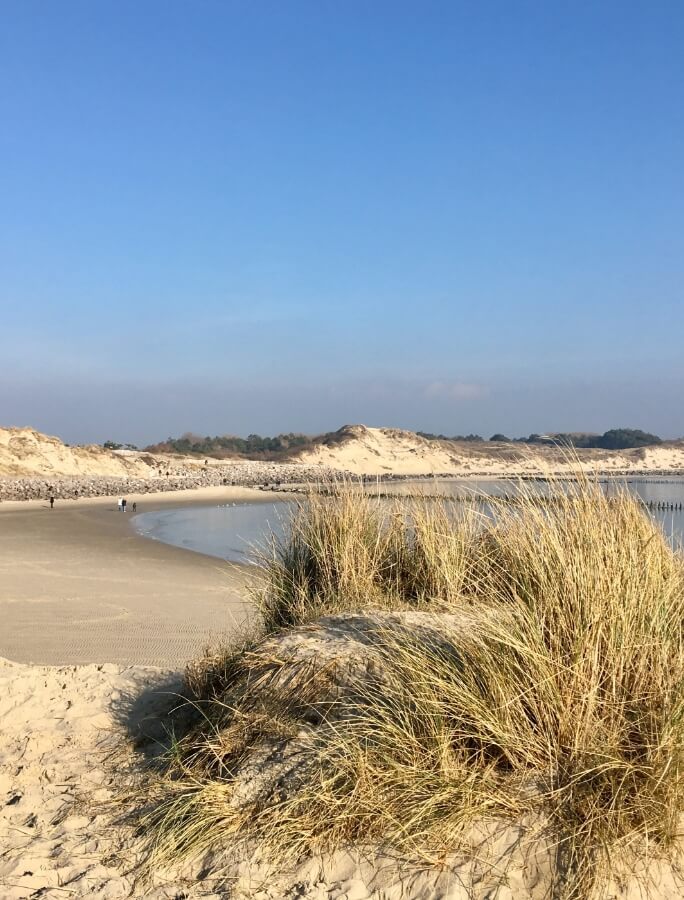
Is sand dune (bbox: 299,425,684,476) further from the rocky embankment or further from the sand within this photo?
the sand

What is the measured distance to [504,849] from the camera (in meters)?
2.96

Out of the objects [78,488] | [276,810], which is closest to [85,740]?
[276,810]

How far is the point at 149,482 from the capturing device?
4450cm

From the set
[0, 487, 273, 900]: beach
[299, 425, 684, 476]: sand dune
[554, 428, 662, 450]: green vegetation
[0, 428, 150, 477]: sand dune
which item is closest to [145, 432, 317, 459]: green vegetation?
[299, 425, 684, 476]: sand dune

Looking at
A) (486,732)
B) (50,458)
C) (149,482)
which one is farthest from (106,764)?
(50,458)

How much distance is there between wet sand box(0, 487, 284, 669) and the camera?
8.25 meters

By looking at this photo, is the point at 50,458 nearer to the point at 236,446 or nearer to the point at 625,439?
the point at 236,446

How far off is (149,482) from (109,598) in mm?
33687

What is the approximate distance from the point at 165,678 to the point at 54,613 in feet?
15.9

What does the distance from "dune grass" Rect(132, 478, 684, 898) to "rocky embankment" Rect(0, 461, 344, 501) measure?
22291mm

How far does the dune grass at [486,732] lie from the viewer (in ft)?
9.80

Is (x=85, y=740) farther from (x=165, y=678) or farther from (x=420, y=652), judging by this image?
(x=420, y=652)

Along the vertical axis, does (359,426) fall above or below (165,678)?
above

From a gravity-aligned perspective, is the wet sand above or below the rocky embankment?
below
